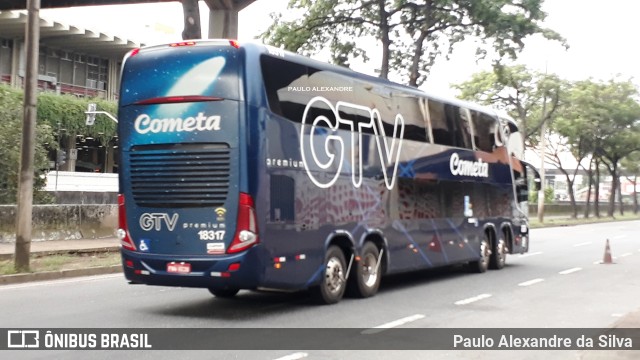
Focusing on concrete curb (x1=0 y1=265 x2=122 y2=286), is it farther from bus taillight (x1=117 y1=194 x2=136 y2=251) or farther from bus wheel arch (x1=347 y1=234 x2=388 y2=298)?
bus wheel arch (x1=347 y1=234 x2=388 y2=298)

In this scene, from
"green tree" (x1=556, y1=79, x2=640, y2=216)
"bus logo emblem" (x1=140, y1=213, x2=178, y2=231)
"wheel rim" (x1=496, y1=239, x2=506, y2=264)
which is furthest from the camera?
"green tree" (x1=556, y1=79, x2=640, y2=216)

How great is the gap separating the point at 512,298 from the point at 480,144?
4.69m

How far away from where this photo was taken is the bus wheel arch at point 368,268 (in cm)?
1108

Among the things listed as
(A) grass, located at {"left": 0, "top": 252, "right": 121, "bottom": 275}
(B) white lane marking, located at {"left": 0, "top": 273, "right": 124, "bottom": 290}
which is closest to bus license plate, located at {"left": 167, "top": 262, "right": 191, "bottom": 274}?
(B) white lane marking, located at {"left": 0, "top": 273, "right": 124, "bottom": 290}

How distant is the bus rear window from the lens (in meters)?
8.95

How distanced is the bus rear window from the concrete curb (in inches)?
201

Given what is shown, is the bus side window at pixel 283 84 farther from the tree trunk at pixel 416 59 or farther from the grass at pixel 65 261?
the tree trunk at pixel 416 59

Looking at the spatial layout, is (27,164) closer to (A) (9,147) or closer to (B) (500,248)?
(A) (9,147)

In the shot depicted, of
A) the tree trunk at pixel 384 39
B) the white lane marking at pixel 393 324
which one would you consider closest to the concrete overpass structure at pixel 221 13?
the tree trunk at pixel 384 39

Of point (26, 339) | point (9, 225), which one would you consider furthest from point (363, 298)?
point (9, 225)

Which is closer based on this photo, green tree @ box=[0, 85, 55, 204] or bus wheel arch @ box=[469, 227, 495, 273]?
bus wheel arch @ box=[469, 227, 495, 273]

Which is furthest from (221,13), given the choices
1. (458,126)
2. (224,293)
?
(224,293)

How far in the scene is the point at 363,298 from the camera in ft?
37.0

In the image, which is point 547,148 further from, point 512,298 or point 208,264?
point 208,264
